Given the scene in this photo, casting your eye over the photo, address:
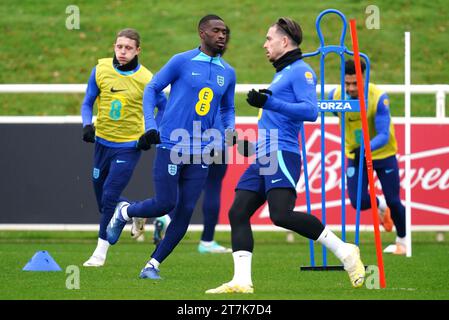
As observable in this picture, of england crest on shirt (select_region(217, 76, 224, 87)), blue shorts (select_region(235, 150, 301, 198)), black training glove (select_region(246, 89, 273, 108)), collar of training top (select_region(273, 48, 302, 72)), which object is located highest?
collar of training top (select_region(273, 48, 302, 72))

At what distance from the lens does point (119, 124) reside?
11797 mm

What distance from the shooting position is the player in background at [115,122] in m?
11.7

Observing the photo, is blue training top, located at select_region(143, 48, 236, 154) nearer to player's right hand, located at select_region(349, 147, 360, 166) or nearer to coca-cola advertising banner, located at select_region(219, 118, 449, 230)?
player's right hand, located at select_region(349, 147, 360, 166)

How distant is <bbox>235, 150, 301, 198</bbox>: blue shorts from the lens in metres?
8.98

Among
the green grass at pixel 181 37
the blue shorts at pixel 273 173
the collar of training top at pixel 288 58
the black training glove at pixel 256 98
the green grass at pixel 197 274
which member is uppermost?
the green grass at pixel 181 37

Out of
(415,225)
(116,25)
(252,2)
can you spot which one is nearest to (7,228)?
(415,225)

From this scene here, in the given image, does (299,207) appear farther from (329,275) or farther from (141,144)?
(141,144)

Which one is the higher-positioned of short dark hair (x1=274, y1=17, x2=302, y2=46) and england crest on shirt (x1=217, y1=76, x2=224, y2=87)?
short dark hair (x1=274, y1=17, x2=302, y2=46)

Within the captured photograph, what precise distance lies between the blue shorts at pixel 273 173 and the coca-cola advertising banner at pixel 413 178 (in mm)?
6164

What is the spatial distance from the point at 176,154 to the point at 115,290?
149 centimetres

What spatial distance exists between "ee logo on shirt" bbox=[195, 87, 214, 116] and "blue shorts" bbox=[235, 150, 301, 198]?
1068mm

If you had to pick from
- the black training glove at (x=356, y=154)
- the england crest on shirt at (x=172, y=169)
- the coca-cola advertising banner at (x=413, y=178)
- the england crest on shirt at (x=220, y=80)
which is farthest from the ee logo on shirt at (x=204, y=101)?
the coca-cola advertising banner at (x=413, y=178)

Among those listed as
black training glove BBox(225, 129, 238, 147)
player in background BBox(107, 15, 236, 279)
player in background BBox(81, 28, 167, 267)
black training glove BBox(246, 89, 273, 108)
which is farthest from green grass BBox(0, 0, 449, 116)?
black training glove BBox(246, 89, 273, 108)

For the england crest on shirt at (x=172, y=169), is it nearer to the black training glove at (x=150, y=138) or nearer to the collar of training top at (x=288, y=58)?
the black training glove at (x=150, y=138)
